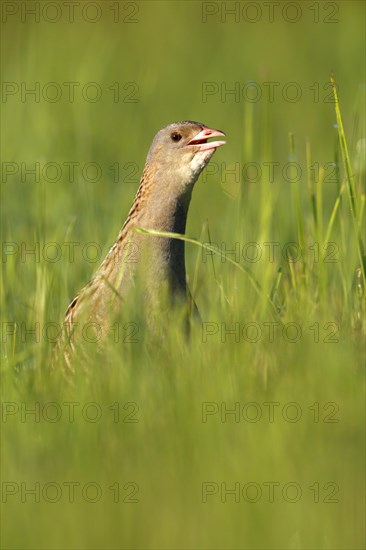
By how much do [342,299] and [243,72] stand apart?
8156 mm

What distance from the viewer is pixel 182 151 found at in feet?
20.4

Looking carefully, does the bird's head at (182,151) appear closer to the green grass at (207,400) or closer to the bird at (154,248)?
A: the bird at (154,248)

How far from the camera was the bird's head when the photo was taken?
617 centimetres

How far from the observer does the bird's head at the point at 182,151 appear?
20.2 feet

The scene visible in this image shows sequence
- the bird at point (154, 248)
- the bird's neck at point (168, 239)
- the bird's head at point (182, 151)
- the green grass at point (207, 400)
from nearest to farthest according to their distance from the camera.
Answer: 1. the green grass at point (207, 400)
2. the bird at point (154, 248)
3. the bird's neck at point (168, 239)
4. the bird's head at point (182, 151)

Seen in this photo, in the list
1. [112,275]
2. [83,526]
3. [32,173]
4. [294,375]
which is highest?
[32,173]

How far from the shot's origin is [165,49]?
48.0 feet

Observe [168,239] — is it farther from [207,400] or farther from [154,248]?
[207,400]

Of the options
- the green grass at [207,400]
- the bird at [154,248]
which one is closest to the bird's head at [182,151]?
the bird at [154,248]

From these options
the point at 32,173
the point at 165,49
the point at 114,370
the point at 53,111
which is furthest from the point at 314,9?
the point at 114,370

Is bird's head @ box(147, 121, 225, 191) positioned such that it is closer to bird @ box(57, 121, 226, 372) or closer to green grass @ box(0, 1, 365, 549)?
bird @ box(57, 121, 226, 372)

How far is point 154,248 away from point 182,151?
577mm

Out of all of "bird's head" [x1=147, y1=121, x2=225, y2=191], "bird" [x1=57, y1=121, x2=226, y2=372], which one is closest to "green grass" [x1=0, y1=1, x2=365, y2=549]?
"bird" [x1=57, y1=121, x2=226, y2=372]

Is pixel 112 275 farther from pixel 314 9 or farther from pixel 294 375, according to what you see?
pixel 314 9
